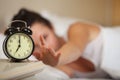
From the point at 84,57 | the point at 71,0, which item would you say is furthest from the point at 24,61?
the point at 71,0

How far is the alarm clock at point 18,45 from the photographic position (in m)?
0.72

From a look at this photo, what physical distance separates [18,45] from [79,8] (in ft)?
3.94

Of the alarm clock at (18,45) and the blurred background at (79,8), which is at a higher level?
the blurred background at (79,8)

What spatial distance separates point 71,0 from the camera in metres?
1.82

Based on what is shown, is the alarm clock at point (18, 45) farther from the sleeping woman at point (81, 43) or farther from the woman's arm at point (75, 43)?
the sleeping woman at point (81, 43)

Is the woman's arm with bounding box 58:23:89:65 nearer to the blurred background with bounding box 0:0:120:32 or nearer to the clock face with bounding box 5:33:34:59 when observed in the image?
the clock face with bounding box 5:33:34:59

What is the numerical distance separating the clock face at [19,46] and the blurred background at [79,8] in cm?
84

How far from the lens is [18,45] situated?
729 millimetres

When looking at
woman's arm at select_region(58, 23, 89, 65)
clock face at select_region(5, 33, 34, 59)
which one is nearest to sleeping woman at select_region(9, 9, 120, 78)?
woman's arm at select_region(58, 23, 89, 65)

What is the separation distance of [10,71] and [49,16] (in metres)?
1.07

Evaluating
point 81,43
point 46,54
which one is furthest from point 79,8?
→ point 46,54

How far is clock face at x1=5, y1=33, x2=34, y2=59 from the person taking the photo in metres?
0.72

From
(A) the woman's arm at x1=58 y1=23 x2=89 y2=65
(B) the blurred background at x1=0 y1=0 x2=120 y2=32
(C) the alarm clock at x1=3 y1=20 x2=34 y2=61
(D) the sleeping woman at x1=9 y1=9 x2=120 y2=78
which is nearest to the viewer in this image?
(C) the alarm clock at x1=3 y1=20 x2=34 y2=61

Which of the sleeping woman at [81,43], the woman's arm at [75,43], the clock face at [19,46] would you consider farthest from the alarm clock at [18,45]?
the sleeping woman at [81,43]
